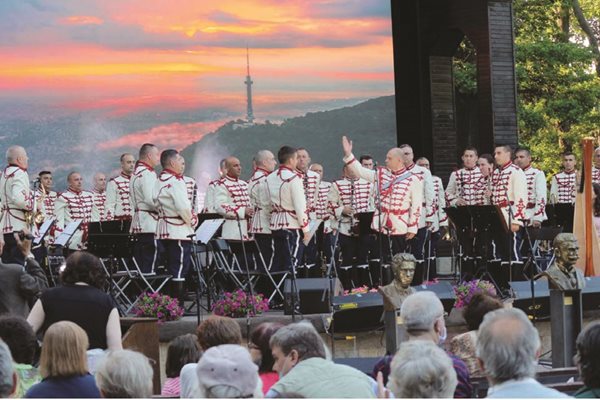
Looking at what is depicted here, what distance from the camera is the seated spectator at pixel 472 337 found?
863 centimetres

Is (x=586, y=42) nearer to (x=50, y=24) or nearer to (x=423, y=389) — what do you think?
(x=50, y=24)

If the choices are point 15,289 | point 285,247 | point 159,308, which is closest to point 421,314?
point 15,289

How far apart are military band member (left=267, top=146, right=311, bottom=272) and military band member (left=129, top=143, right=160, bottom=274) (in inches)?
58.6

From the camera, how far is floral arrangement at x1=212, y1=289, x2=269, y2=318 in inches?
568

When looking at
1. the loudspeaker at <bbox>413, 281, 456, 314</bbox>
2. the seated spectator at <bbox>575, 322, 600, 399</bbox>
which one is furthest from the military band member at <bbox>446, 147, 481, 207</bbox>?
the seated spectator at <bbox>575, 322, 600, 399</bbox>

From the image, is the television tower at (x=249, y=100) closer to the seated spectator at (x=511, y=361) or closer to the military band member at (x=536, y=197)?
the military band member at (x=536, y=197)

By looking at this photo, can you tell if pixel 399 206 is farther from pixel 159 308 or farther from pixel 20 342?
pixel 20 342

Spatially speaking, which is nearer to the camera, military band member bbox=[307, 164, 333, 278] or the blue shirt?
the blue shirt

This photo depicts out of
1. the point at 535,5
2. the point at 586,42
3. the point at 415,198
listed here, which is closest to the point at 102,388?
the point at 415,198

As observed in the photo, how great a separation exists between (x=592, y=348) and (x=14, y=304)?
5816 mm

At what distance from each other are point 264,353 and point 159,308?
22.3 feet

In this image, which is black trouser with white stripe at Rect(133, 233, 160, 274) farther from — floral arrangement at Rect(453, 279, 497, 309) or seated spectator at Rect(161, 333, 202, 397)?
seated spectator at Rect(161, 333, 202, 397)

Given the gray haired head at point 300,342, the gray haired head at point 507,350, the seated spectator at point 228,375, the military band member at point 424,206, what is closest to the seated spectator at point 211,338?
the gray haired head at point 300,342

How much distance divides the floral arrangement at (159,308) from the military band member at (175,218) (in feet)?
2.94
